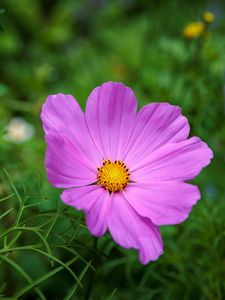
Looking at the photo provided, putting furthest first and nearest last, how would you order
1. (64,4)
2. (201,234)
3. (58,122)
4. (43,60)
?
1. (64,4)
2. (43,60)
3. (201,234)
4. (58,122)

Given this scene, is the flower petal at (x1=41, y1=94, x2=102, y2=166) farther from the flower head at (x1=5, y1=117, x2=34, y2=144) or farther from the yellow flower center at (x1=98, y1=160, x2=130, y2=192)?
the flower head at (x1=5, y1=117, x2=34, y2=144)

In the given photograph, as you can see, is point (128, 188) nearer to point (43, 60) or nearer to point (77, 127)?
point (77, 127)

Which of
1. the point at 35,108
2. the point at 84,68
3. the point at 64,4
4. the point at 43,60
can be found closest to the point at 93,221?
the point at 35,108

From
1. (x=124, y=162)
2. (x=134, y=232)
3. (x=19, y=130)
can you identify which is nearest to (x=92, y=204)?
(x=134, y=232)

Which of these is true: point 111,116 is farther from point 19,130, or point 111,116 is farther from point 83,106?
point 19,130

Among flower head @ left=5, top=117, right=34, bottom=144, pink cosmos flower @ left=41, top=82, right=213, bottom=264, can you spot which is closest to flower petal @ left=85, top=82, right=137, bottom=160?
pink cosmos flower @ left=41, top=82, right=213, bottom=264

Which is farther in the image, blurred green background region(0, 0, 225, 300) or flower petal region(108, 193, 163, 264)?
blurred green background region(0, 0, 225, 300)

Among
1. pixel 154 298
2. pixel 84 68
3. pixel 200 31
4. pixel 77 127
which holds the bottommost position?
pixel 154 298

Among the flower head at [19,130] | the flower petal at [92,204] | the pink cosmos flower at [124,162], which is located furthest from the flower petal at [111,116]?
the flower head at [19,130]
